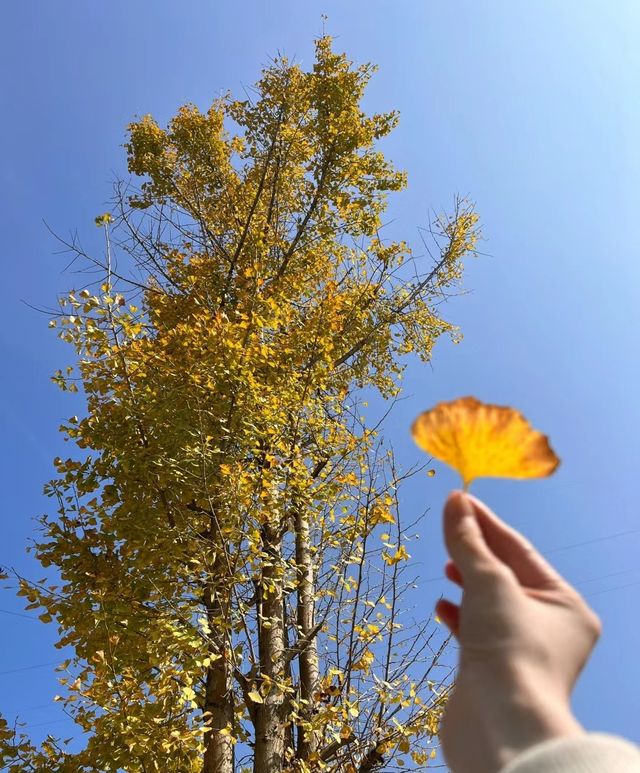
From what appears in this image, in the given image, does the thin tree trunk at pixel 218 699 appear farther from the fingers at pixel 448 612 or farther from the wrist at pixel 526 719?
the wrist at pixel 526 719

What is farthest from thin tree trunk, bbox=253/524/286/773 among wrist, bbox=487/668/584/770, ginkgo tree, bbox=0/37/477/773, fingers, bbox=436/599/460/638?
wrist, bbox=487/668/584/770

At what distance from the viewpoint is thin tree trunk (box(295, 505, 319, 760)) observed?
4.18m

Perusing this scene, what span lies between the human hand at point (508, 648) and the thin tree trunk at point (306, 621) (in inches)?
138

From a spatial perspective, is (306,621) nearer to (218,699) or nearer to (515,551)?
(218,699)

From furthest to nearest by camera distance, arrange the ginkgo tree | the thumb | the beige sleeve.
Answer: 1. the ginkgo tree
2. the thumb
3. the beige sleeve

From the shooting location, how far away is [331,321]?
554cm

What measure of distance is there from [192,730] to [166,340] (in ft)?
9.82

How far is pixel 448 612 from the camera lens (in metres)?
0.97

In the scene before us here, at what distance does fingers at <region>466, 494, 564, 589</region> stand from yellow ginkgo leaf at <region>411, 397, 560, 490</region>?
0.08 metres

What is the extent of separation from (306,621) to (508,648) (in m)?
4.55

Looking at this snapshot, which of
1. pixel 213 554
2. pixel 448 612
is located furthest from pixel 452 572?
pixel 213 554

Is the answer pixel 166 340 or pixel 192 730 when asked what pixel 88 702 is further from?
pixel 166 340

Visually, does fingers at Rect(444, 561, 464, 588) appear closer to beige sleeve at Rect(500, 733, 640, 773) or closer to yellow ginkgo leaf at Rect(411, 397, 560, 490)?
yellow ginkgo leaf at Rect(411, 397, 560, 490)

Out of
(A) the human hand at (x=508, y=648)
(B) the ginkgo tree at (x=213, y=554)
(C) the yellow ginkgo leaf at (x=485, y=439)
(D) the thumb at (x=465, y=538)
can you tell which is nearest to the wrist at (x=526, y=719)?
(A) the human hand at (x=508, y=648)
